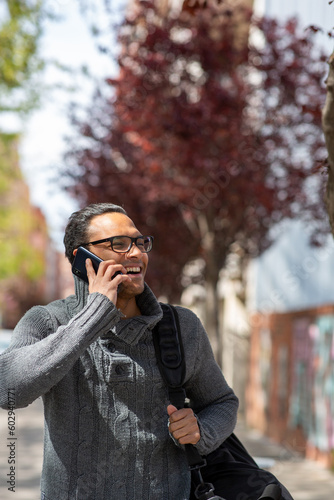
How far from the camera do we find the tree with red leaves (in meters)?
10.2

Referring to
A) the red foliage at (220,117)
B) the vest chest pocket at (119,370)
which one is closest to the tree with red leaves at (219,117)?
the red foliage at (220,117)

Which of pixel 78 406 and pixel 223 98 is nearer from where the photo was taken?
pixel 78 406

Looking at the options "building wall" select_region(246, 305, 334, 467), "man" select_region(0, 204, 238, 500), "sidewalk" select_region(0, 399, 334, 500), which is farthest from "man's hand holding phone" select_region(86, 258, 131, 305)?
"building wall" select_region(246, 305, 334, 467)

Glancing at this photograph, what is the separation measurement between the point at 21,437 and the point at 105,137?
5555 mm

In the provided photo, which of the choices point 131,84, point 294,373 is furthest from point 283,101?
point 294,373

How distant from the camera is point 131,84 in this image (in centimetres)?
1034

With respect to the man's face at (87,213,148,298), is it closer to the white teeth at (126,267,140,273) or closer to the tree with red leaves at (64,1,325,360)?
the white teeth at (126,267,140,273)

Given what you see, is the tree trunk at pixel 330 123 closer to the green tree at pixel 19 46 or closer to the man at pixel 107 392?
the man at pixel 107 392

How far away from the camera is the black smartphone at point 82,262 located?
2.79 metres

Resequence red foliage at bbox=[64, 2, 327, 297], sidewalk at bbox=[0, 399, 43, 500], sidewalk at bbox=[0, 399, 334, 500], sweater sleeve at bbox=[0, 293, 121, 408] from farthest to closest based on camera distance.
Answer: red foliage at bbox=[64, 2, 327, 297] → sidewalk at bbox=[0, 399, 334, 500] → sidewalk at bbox=[0, 399, 43, 500] → sweater sleeve at bbox=[0, 293, 121, 408]

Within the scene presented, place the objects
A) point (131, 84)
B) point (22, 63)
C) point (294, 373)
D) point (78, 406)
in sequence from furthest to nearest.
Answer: point (294, 373) → point (22, 63) → point (131, 84) → point (78, 406)

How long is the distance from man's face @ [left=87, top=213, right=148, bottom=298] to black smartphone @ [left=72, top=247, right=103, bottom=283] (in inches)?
2.0

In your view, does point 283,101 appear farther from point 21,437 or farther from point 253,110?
point 21,437

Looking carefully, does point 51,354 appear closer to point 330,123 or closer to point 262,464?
point 330,123
